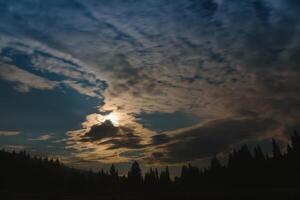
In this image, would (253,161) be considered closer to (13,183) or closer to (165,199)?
(165,199)

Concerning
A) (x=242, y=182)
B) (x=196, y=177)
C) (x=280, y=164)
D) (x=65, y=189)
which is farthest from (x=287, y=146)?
(x=65, y=189)

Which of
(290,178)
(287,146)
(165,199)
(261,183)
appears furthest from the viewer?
(287,146)

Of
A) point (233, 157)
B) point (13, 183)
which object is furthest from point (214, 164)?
point (13, 183)

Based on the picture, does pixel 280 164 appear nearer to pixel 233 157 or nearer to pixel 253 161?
pixel 253 161

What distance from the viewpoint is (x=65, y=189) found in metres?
183

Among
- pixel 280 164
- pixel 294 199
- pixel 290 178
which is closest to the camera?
pixel 294 199

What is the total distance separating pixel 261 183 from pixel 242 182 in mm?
15316

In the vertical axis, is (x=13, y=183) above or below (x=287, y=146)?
below

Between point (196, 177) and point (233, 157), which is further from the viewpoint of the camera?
point (196, 177)

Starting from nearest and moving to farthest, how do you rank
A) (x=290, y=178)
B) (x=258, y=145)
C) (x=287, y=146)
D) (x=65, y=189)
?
(x=290, y=178) → (x=287, y=146) → (x=258, y=145) → (x=65, y=189)

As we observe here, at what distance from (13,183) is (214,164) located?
128191 mm

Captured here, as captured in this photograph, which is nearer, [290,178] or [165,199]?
[165,199]

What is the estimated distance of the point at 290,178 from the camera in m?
108

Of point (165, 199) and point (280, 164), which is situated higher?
point (280, 164)
